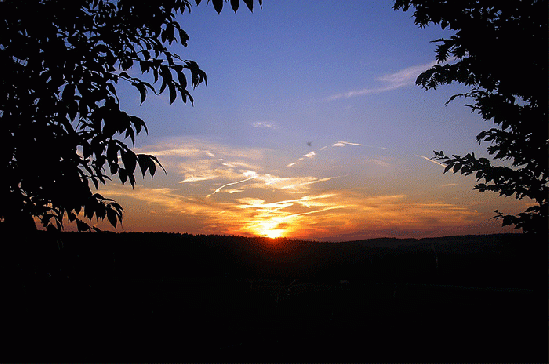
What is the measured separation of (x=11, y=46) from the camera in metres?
2.77

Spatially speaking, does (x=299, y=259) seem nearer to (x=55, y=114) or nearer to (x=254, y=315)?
(x=254, y=315)

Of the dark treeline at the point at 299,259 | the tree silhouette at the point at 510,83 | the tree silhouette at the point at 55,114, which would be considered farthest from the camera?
the dark treeline at the point at 299,259

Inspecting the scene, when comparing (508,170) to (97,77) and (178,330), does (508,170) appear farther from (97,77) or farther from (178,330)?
(97,77)

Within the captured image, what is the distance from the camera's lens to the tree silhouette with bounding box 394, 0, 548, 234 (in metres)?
6.82

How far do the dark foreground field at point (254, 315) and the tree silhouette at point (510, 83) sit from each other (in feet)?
3.74

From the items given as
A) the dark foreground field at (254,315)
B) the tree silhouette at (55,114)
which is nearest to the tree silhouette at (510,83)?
the dark foreground field at (254,315)

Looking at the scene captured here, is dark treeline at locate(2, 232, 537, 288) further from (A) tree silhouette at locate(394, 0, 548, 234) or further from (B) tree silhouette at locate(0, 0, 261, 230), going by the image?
(B) tree silhouette at locate(0, 0, 261, 230)

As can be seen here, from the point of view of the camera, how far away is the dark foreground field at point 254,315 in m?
3.17

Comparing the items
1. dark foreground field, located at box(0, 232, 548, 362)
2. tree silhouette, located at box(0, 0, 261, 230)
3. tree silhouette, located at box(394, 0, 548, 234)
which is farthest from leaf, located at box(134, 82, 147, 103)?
tree silhouette, located at box(394, 0, 548, 234)

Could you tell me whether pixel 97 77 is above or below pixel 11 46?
below

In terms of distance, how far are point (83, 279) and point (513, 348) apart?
18.6ft

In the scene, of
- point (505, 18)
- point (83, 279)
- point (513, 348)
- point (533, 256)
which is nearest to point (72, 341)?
point (83, 279)

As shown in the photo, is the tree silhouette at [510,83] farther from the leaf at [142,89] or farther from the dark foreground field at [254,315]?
the leaf at [142,89]

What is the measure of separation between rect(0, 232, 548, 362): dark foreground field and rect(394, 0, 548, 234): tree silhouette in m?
1.14
